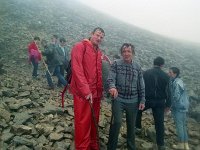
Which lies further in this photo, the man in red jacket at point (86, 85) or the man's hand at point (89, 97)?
the man in red jacket at point (86, 85)

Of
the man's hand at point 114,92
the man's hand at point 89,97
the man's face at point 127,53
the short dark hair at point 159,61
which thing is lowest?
the man's hand at point 89,97

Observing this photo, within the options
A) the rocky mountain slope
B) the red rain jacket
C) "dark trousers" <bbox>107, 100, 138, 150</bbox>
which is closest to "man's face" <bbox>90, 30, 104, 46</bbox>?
the red rain jacket

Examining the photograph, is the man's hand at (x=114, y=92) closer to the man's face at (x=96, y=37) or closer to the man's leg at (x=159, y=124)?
the man's face at (x=96, y=37)

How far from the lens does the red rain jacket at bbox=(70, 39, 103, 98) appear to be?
5.60m

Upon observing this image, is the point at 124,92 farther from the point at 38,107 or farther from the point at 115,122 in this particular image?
the point at 38,107

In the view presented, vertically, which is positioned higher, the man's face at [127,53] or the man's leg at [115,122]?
the man's face at [127,53]

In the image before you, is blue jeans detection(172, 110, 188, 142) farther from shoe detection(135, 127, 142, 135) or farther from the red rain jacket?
the red rain jacket

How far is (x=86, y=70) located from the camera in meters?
5.81

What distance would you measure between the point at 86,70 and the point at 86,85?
433mm

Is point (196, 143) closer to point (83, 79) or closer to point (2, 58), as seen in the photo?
point (83, 79)

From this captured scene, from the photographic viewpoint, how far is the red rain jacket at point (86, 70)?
560 centimetres

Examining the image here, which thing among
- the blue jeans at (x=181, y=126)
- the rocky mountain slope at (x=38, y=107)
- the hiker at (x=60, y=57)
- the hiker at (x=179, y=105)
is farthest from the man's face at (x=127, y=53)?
the hiker at (x=60, y=57)

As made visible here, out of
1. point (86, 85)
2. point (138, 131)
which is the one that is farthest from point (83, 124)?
point (138, 131)

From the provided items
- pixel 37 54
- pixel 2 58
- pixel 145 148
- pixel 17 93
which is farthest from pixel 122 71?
pixel 2 58
